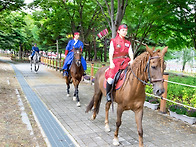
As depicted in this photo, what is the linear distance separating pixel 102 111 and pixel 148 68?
13.7 feet

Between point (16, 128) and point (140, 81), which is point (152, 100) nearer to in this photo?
point (140, 81)

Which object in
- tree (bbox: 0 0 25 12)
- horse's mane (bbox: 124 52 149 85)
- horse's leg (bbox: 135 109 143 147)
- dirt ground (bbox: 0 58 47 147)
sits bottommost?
dirt ground (bbox: 0 58 47 147)

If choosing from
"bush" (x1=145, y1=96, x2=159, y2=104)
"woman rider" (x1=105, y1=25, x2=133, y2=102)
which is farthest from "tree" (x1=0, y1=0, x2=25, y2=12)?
"woman rider" (x1=105, y1=25, x2=133, y2=102)

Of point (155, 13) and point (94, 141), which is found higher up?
point (155, 13)

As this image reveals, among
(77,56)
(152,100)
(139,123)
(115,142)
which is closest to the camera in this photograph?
(139,123)

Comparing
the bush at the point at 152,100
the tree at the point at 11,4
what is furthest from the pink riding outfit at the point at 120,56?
the tree at the point at 11,4

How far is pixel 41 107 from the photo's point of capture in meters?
7.51

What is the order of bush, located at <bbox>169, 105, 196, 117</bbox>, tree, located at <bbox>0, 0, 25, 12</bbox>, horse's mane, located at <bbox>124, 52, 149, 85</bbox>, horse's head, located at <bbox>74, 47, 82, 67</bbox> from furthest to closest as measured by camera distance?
tree, located at <bbox>0, 0, 25, 12</bbox> < horse's head, located at <bbox>74, 47, 82, 67</bbox> < bush, located at <bbox>169, 105, 196, 117</bbox> < horse's mane, located at <bbox>124, 52, 149, 85</bbox>

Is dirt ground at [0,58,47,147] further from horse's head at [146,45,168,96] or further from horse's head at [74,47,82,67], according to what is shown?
horse's head at [146,45,168,96]

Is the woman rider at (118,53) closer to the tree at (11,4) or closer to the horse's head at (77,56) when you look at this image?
the horse's head at (77,56)

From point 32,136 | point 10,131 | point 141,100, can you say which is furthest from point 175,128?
point 10,131

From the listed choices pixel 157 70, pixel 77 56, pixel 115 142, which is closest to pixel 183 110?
pixel 115 142

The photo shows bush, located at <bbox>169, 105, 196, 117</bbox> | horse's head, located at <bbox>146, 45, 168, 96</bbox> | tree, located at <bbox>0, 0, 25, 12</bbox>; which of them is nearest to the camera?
horse's head, located at <bbox>146, 45, 168, 96</bbox>

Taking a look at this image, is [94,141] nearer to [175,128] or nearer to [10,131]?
[10,131]
